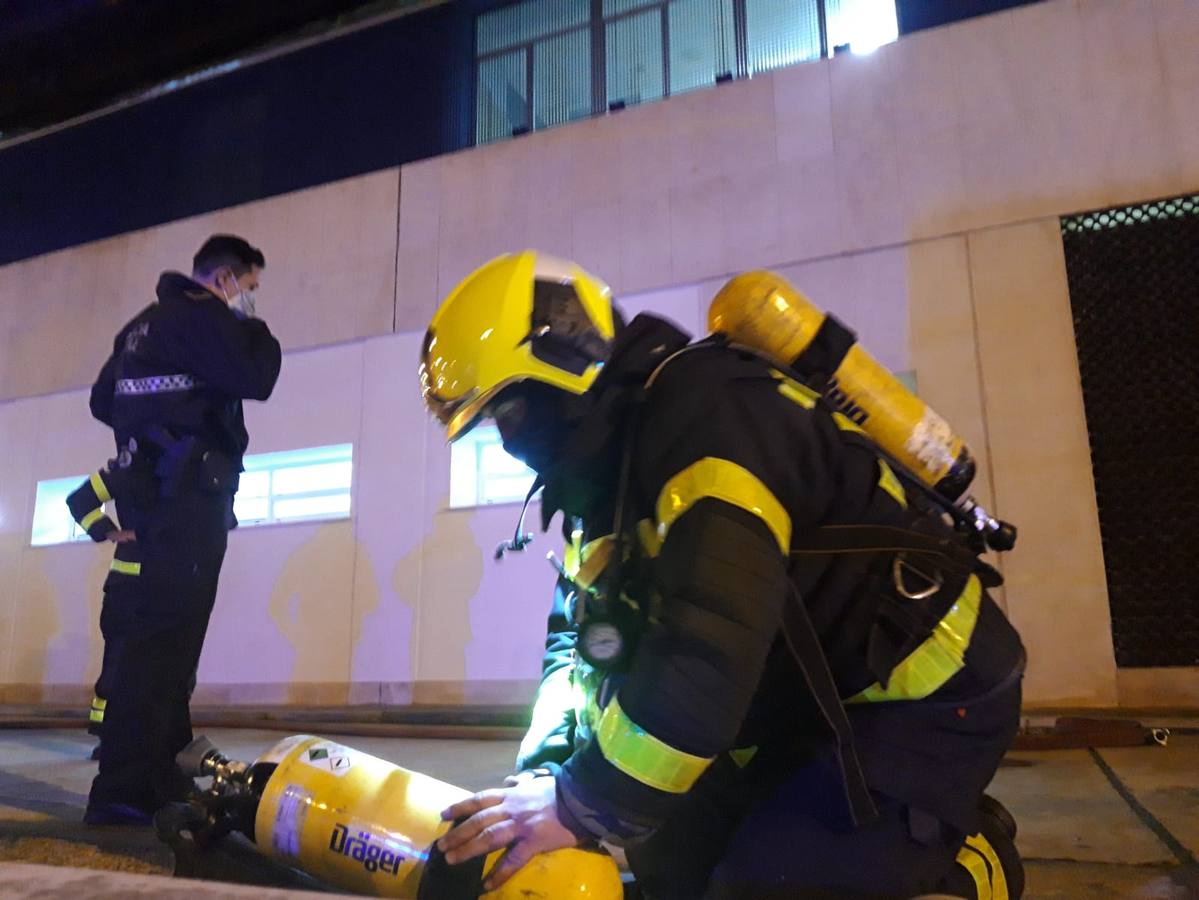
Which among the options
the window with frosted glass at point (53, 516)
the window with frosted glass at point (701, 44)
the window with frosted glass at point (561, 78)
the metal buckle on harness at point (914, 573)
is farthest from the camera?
the window with frosted glass at point (53, 516)

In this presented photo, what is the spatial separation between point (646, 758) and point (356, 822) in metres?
0.65

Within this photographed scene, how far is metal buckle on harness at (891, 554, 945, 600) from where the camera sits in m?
1.18

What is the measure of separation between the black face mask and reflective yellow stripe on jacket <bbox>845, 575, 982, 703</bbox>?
61 cm

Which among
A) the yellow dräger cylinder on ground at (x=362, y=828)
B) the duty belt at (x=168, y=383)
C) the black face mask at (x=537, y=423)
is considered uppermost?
the duty belt at (x=168, y=383)

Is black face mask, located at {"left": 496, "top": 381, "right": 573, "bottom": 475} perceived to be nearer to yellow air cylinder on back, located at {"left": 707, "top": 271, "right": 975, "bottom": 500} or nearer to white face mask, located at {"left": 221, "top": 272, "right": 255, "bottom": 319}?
yellow air cylinder on back, located at {"left": 707, "top": 271, "right": 975, "bottom": 500}

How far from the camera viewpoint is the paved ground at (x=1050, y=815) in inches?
64.9

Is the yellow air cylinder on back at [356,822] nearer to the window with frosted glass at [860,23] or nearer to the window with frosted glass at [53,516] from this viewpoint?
the window with frosted glass at [860,23]

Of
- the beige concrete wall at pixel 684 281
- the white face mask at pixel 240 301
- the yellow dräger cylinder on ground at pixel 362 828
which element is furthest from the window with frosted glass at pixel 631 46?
the yellow dräger cylinder on ground at pixel 362 828

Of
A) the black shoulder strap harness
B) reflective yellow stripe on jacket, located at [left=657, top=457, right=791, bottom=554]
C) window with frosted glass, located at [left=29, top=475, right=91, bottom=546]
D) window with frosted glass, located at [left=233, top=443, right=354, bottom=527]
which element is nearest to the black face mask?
the black shoulder strap harness

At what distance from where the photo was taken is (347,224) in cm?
630

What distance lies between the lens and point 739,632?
3.50ft

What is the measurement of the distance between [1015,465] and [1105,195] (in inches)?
62.2

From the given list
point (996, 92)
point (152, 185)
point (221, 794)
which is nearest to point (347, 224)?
point (152, 185)

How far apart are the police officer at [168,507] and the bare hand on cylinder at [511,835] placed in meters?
1.37
